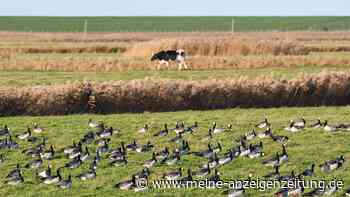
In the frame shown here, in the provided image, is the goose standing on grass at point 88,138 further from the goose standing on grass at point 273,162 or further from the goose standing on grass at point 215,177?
the goose standing on grass at point 273,162

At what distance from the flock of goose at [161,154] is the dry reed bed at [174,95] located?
385cm

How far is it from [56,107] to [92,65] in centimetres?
1400

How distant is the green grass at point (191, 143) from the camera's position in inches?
640

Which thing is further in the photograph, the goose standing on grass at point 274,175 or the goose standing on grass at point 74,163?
the goose standing on grass at point 74,163

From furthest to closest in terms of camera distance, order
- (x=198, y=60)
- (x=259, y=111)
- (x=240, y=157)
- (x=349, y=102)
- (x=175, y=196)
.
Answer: (x=198, y=60) < (x=349, y=102) < (x=259, y=111) < (x=240, y=157) < (x=175, y=196)

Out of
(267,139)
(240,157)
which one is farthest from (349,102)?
(240,157)

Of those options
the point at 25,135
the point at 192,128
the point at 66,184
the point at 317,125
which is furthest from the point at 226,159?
the point at 25,135

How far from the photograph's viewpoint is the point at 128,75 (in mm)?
36656

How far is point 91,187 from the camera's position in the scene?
53.3ft

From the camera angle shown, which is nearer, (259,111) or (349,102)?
(259,111)

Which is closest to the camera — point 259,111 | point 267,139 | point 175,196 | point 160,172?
point 175,196

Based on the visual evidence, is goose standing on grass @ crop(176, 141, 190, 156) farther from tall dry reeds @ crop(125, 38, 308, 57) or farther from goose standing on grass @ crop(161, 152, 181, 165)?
tall dry reeds @ crop(125, 38, 308, 57)

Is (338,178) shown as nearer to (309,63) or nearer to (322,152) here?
(322,152)

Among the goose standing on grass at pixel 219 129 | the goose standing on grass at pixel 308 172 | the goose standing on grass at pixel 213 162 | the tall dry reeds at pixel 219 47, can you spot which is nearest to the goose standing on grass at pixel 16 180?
the goose standing on grass at pixel 213 162
